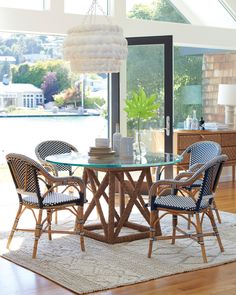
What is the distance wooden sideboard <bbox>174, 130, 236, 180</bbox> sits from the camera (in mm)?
8570

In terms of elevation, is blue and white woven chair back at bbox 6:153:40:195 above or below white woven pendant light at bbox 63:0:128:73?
below

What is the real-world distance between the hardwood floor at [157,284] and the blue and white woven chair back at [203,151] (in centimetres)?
153

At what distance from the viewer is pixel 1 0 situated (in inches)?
289

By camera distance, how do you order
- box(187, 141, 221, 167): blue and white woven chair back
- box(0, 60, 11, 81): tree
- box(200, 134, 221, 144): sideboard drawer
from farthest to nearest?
box(0, 60, 11, 81): tree, box(200, 134, 221, 144): sideboard drawer, box(187, 141, 221, 167): blue and white woven chair back

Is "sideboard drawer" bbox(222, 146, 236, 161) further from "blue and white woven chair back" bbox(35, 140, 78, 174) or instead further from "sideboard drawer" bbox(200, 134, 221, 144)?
"blue and white woven chair back" bbox(35, 140, 78, 174)


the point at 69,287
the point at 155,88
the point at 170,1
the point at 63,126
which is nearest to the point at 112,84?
the point at 155,88

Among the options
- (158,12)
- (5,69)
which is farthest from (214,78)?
(5,69)

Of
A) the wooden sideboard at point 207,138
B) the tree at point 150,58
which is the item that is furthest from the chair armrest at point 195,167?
the wooden sideboard at point 207,138

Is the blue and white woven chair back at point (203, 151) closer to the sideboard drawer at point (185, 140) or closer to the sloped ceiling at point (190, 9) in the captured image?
the sideboard drawer at point (185, 140)

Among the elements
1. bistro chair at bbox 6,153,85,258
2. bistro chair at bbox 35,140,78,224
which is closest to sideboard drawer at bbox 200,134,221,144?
bistro chair at bbox 35,140,78,224

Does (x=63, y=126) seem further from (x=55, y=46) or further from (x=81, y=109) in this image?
(x=55, y=46)

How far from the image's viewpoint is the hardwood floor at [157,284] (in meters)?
4.18

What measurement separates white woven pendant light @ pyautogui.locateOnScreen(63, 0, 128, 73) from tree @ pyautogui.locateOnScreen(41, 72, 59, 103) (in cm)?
484

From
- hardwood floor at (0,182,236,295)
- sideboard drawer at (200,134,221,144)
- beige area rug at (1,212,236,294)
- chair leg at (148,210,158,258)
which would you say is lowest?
hardwood floor at (0,182,236,295)
